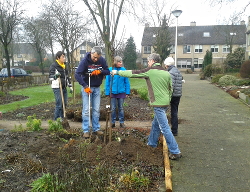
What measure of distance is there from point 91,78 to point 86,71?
184 millimetres

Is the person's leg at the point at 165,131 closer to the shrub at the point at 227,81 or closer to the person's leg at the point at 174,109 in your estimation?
the person's leg at the point at 174,109

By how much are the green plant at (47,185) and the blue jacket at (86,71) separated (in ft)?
7.88

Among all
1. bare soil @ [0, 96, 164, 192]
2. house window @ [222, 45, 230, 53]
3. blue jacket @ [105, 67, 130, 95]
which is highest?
house window @ [222, 45, 230, 53]

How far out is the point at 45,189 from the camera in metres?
3.34

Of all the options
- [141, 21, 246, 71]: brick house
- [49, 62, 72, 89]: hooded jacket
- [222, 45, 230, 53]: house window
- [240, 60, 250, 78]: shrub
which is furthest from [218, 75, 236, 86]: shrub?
[222, 45, 230, 53]: house window

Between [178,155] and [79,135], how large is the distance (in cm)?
225

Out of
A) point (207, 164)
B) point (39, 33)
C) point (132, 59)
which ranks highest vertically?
point (39, 33)

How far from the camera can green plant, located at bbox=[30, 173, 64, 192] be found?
329 centimetres

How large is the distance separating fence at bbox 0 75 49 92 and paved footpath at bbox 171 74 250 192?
14575 millimetres

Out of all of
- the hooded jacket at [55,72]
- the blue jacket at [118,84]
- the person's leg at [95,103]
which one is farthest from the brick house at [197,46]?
the person's leg at [95,103]

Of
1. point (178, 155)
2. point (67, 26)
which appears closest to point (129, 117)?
point (178, 155)

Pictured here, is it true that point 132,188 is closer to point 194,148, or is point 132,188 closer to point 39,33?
point 194,148

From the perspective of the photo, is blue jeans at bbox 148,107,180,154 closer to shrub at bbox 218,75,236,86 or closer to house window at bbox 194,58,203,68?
shrub at bbox 218,75,236,86

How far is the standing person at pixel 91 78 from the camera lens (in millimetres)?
5512
